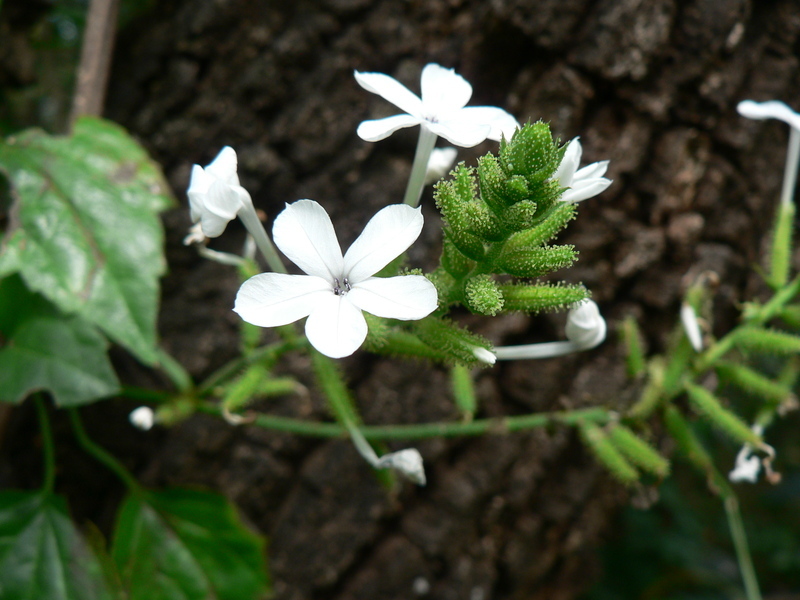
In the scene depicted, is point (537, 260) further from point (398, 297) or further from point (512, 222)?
point (398, 297)

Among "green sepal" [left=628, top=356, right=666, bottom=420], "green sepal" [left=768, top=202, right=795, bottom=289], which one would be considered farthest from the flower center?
"green sepal" [left=768, top=202, right=795, bottom=289]

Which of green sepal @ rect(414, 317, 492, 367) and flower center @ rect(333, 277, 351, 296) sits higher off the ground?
flower center @ rect(333, 277, 351, 296)

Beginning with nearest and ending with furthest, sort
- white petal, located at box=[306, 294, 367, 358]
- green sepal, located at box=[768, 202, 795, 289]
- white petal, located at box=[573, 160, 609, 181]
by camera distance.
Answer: white petal, located at box=[306, 294, 367, 358]
white petal, located at box=[573, 160, 609, 181]
green sepal, located at box=[768, 202, 795, 289]

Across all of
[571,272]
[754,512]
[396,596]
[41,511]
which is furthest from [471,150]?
[754,512]

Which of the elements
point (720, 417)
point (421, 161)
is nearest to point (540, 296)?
point (421, 161)

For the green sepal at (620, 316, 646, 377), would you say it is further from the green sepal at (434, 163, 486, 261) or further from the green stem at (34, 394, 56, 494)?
the green stem at (34, 394, 56, 494)

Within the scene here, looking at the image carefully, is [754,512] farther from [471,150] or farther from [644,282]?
[471,150]
